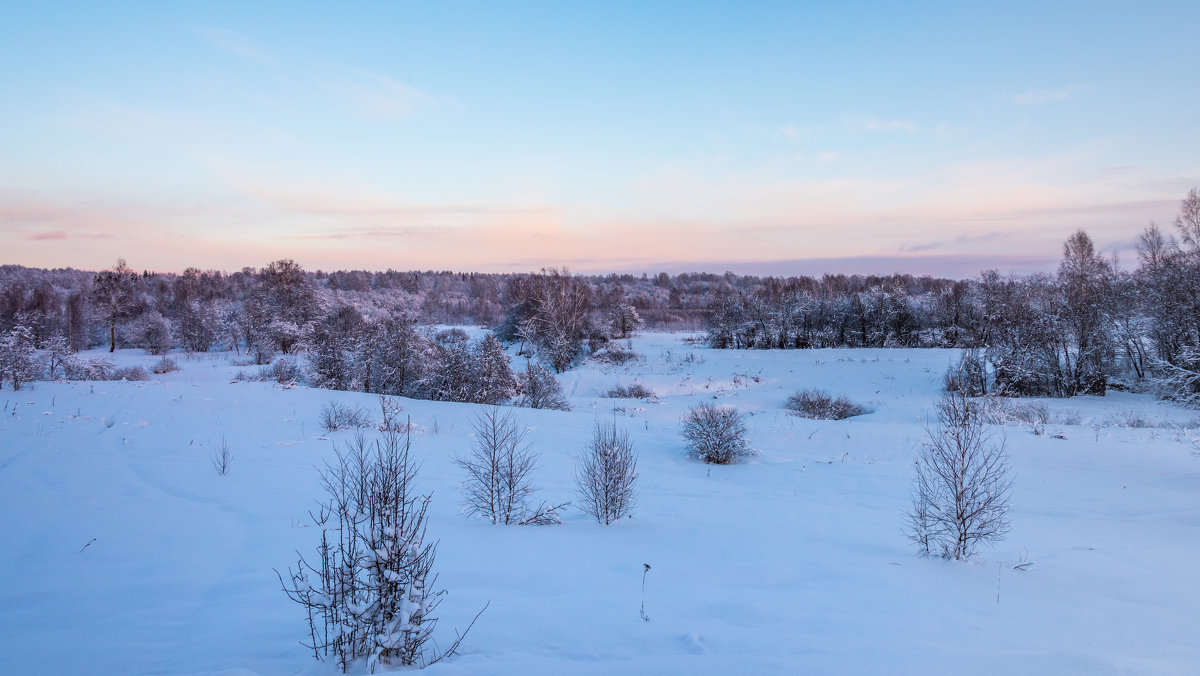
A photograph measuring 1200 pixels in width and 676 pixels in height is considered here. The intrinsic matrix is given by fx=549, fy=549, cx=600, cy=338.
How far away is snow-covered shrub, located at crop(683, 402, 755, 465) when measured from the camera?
12922mm

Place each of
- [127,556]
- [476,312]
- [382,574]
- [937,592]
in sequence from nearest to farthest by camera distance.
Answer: [382,574], [937,592], [127,556], [476,312]

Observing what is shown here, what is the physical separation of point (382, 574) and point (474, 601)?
4.80ft

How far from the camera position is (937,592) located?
4.92 meters

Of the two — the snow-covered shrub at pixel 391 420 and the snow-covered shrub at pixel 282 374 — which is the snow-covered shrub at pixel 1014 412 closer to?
the snow-covered shrub at pixel 391 420

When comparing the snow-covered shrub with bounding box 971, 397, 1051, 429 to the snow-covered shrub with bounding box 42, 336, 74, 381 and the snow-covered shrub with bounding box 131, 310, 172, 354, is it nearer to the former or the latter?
the snow-covered shrub with bounding box 42, 336, 74, 381

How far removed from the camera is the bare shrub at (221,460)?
9188 millimetres

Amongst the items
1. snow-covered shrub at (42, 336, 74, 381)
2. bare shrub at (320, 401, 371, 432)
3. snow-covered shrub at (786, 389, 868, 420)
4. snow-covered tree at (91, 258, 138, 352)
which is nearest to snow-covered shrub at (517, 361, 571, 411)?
bare shrub at (320, 401, 371, 432)

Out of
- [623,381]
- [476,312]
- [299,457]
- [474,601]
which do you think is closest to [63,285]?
[476,312]

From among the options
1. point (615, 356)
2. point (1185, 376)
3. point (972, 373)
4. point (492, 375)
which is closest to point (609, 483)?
point (492, 375)

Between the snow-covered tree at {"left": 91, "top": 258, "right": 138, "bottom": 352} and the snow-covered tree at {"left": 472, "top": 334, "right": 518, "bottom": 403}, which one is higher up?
the snow-covered tree at {"left": 91, "top": 258, "right": 138, "bottom": 352}

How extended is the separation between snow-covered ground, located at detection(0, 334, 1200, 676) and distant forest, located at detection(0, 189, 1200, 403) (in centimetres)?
869

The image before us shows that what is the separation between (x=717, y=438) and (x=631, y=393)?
45.8 feet

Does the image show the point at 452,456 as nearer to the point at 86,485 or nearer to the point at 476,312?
the point at 86,485

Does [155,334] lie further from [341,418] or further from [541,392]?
[341,418]
